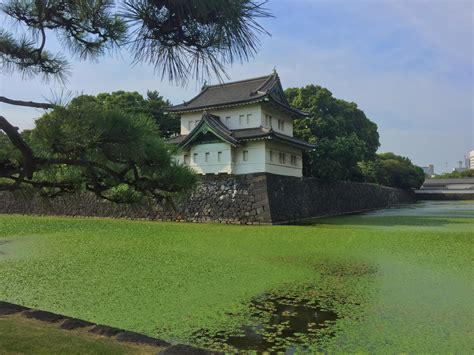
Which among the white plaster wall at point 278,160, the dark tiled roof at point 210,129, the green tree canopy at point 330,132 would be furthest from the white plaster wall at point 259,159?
the green tree canopy at point 330,132

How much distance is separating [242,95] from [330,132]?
20.7 ft

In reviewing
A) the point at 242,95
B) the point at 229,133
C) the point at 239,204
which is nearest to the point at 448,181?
the point at 242,95

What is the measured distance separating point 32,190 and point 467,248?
7510 mm

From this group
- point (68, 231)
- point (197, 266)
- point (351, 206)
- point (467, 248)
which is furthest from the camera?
point (351, 206)

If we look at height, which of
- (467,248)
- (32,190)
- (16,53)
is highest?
(16,53)

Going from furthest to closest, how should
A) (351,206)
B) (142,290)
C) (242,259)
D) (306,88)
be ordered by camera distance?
(306,88)
(351,206)
(242,259)
(142,290)

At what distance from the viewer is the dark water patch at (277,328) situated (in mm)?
2756

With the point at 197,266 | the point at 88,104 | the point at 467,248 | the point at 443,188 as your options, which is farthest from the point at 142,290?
the point at 443,188

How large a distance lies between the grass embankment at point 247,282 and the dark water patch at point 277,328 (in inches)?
2.8

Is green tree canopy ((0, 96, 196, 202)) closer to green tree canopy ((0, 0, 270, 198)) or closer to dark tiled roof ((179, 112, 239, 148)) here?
green tree canopy ((0, 0, 270, 198))

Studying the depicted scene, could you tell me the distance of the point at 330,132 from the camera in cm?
1930

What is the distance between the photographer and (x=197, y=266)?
5422mm

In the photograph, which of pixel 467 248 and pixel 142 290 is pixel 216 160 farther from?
pixel 142 290

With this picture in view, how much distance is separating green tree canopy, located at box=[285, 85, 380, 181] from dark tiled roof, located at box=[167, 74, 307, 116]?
2101 mm
